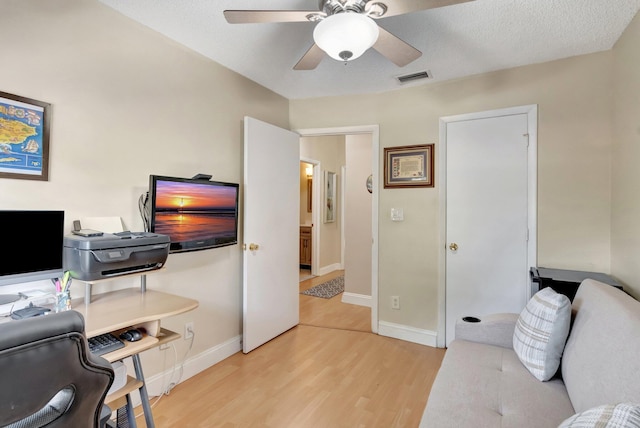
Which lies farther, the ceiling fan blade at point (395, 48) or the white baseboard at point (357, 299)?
the white baseboard at point (357, 299)

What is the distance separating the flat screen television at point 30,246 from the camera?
1.38 meters

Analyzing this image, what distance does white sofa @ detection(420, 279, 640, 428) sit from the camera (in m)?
1.11

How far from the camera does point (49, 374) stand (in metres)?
0.76

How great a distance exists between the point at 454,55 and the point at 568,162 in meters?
1.19

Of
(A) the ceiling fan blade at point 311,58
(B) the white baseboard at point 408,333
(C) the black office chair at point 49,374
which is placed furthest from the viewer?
(B) the white baseboard at point 408,333

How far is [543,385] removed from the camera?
58.1 inches

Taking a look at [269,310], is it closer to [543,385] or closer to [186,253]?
[186,253]

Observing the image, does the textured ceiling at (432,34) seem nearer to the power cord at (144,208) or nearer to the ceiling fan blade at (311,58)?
the ceiling fan blade at (311,58)

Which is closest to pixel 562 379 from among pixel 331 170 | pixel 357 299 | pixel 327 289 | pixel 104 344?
pixel 104 344

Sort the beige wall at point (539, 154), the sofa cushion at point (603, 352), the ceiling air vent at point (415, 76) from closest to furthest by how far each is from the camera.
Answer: the sofa cushion at point (603, 352)
the beige wall at point (539, 154)
the ceiling air vent at point (415, 76)

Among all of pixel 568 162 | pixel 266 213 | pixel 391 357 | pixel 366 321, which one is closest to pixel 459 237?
pixel 568 162

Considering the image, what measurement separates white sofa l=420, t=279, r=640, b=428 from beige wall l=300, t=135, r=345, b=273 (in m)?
4.27

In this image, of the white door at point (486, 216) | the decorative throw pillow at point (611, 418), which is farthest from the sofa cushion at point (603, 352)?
the white door at point (486, 216)

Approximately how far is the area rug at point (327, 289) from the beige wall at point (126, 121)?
1.97m
